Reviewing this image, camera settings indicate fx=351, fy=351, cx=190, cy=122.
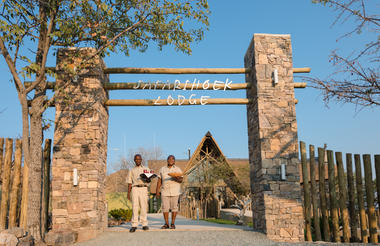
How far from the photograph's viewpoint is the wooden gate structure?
7848 mm

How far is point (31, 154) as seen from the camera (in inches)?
280

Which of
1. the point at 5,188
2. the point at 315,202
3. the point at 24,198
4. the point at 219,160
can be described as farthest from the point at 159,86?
the point at 219,160

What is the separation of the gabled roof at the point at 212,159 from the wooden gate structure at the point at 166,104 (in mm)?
11663

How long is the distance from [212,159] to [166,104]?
13.2 meters

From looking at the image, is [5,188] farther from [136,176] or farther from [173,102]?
[173,102]

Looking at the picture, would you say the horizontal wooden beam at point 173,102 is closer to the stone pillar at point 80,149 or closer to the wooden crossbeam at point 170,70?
the stone pillar at point 80,149

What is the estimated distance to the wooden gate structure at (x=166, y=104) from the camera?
7.85 meters

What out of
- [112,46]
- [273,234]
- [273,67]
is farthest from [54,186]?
[273,67]

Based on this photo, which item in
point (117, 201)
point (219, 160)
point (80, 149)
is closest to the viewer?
point (80, 149)

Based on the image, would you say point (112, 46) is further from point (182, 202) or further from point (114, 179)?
point (114, 179)

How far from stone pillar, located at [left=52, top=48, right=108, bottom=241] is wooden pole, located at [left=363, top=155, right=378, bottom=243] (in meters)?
6.05

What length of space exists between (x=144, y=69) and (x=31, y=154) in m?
3.33

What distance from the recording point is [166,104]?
28.8ft

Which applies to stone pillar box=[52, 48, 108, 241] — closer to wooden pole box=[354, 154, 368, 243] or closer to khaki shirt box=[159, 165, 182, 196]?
khaki shirt box=[159, 165, 182, 196]
